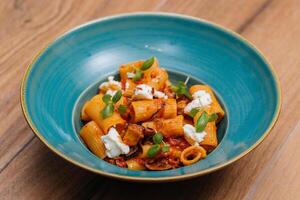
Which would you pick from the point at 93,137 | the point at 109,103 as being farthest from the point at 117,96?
the point at 93,137

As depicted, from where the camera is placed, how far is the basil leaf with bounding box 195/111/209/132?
142 cm

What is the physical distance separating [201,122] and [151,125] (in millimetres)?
142

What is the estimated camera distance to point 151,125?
4.75ft

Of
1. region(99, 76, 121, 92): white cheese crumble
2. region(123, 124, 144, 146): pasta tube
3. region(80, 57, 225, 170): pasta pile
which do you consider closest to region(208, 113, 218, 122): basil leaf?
region(80, 57, 225, 170): pasta pile

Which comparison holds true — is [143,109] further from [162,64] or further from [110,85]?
[162,64]

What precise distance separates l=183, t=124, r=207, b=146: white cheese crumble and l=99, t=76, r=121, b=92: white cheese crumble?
0.28 metres

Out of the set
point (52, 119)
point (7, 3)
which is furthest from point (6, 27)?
point (52, 119)

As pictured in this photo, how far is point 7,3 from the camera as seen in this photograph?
2100mm

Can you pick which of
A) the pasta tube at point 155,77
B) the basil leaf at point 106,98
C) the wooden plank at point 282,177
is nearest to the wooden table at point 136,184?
the wooden plank at point 282,177

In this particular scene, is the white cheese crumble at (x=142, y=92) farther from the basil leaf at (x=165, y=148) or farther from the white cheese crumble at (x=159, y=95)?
the basil leaf at (x=165, y=148)

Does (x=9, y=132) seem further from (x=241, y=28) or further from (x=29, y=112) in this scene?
(x=241, y=28)

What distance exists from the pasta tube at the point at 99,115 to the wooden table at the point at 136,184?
148mm

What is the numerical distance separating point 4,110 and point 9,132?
0.11 m

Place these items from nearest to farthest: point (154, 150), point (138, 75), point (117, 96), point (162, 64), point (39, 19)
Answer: point (154, 150) < point (117, 96) < point (138, 75) < point (162, 64) < point (39, 19)
